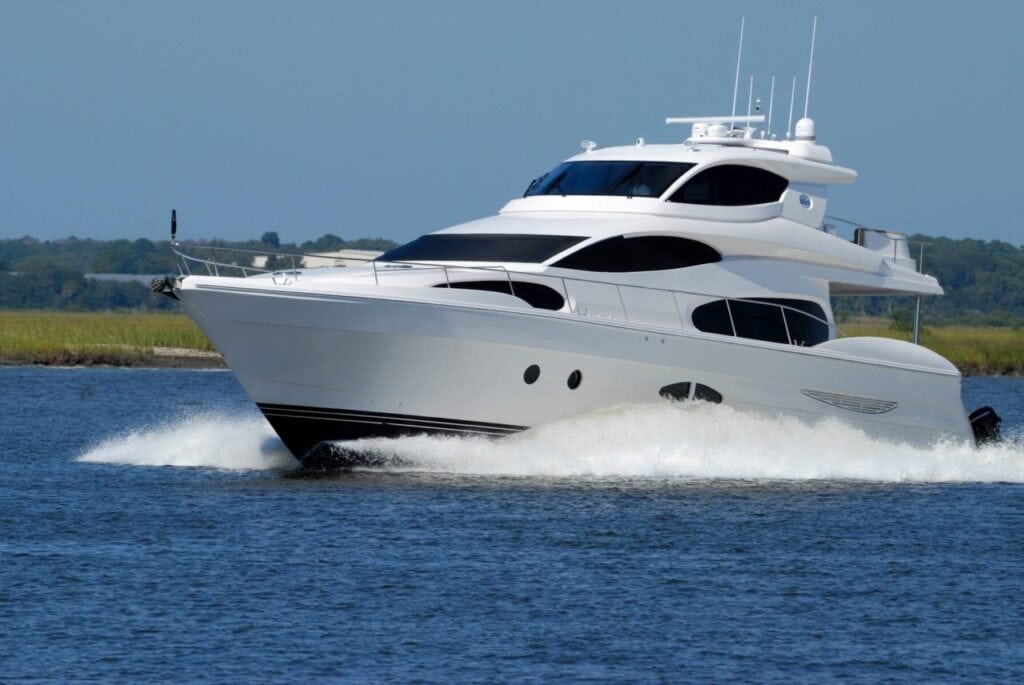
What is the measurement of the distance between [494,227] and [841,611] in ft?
28.1

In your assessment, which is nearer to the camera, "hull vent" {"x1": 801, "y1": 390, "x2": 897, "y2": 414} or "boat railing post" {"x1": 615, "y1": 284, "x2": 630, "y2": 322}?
"boat railing post" {"x1": 615, "y1": 284, "x2": 630, "y2": 322}

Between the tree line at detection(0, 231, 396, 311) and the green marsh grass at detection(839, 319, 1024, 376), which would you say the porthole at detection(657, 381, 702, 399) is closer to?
the green marsh grass at detection(839, 319, 1024, 376)

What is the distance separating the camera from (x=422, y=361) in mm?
19109

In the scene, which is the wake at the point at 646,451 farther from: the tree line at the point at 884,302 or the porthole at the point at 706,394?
the tree line at the point at 884,302

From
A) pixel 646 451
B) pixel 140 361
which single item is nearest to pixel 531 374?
pixel 646 451

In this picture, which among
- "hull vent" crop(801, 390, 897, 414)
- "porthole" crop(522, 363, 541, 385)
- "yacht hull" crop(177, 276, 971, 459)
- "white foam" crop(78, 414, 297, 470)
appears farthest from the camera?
"hull vent" crop(801, 390, 897, 414)

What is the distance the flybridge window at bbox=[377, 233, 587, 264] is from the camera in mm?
20312

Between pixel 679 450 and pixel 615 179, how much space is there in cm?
368

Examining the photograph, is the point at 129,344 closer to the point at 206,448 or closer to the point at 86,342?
the point at 86,342

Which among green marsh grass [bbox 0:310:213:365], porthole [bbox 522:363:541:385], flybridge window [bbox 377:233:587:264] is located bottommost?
green marsh grass [bbox 0:310:213:365]

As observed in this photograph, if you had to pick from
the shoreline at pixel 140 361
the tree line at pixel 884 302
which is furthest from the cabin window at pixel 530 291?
the tree line at pixel 884 302

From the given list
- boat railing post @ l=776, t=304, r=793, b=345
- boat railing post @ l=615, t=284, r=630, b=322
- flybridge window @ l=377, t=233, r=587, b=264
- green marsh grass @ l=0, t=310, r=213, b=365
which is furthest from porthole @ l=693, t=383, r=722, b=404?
green marsh grass @ l=0, t=310, r=213, b=365

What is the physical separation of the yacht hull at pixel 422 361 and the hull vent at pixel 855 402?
4.92 feet

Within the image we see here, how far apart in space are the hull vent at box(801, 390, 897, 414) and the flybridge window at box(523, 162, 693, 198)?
3064 millimetres
